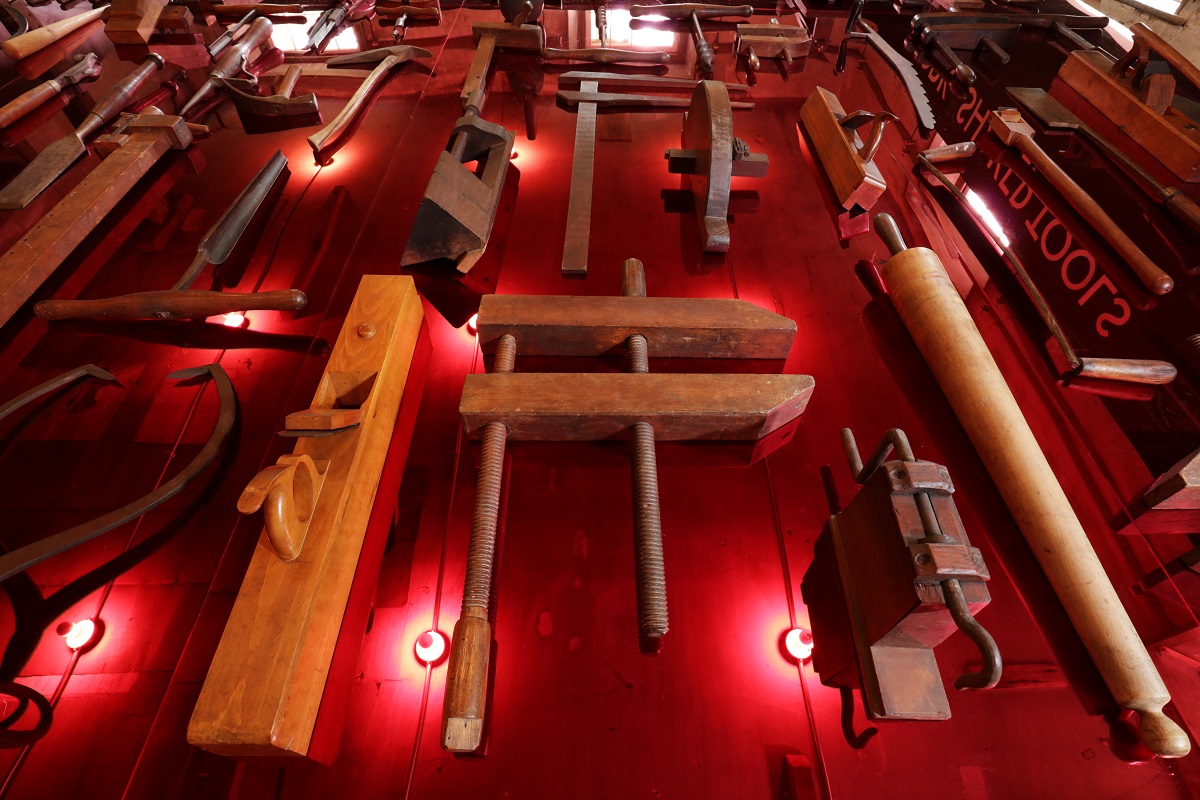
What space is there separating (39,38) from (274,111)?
4.66ft

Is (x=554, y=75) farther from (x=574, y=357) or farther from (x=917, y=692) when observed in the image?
(x=917, y=692)

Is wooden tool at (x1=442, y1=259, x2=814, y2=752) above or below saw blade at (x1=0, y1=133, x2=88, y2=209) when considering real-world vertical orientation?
below

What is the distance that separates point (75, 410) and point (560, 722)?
164cm

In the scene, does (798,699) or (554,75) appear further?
(554,75)

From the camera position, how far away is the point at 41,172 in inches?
89.2

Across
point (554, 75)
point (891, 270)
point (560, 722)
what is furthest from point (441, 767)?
point (554, 75)

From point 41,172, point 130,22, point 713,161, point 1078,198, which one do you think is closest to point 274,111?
point 41,172

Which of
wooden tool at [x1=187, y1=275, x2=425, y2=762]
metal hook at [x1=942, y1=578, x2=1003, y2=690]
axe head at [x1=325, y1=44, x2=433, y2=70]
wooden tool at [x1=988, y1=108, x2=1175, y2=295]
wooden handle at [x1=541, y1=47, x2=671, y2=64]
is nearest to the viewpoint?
metal hook at [x1=942, y1=578, x2=1003, y2=690]

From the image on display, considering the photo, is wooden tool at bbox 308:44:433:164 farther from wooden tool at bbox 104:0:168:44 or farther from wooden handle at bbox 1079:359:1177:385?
wooden handle at bbox 1079:359:1177:385

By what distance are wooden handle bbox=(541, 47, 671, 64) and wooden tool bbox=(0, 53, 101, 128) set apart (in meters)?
2.29

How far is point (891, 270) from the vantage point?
1.84 m

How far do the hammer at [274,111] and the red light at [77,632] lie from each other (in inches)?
91.0

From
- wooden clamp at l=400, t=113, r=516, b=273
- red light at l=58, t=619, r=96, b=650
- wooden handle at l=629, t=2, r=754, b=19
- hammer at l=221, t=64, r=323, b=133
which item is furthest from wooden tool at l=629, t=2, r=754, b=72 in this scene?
red light at l=58, t=619, r=96, b=650

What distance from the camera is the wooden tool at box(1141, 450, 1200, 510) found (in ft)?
4.45
